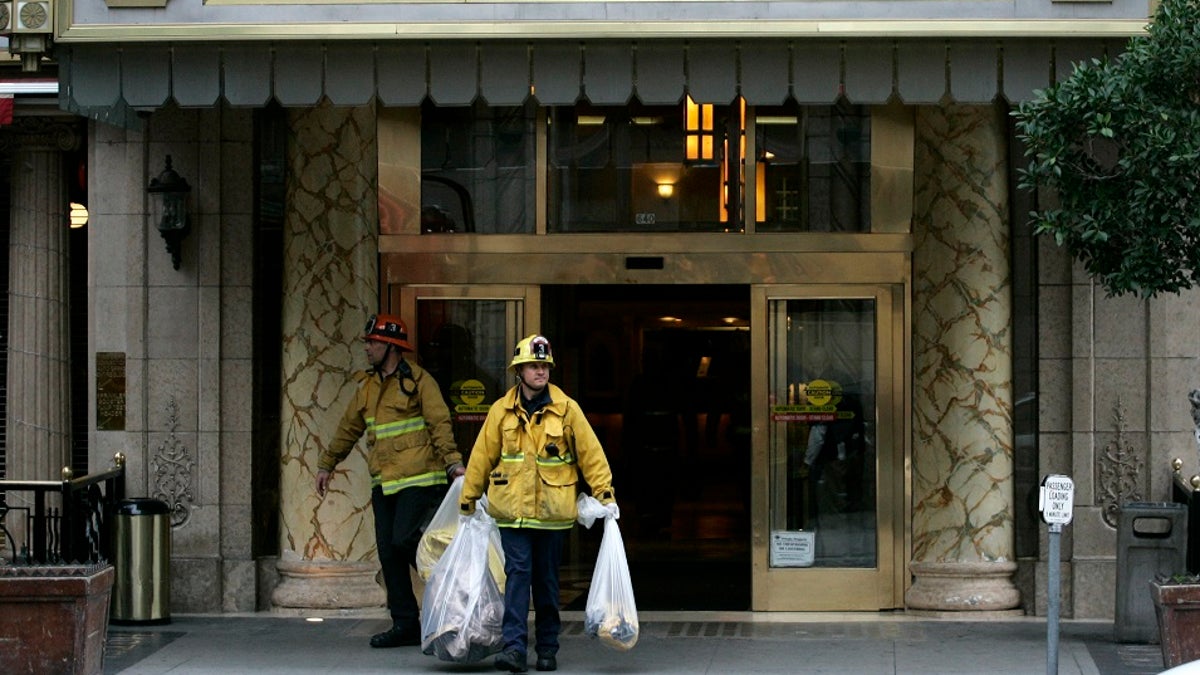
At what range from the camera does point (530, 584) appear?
36.9 feet

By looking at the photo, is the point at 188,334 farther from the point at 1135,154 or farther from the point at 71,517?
the point at 1135,154

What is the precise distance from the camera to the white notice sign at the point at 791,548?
1367 cm

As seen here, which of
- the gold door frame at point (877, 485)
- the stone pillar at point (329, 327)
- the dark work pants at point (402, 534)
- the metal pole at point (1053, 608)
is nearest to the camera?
the metal pole at point (1053, 608)

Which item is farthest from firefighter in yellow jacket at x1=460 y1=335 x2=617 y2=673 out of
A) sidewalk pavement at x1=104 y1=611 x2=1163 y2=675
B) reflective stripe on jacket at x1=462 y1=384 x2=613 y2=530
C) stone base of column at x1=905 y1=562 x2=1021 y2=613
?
stone base of column at x1=905 y1=562 x2=1021 y2=613

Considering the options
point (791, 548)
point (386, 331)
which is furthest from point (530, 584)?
point (791, 548)

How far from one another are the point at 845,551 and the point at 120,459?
5.22m

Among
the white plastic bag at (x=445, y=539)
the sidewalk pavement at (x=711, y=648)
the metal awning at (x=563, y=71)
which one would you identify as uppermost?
the metal awning at (x=563, y=71)

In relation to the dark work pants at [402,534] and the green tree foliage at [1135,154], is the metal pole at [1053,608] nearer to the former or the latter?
the green tree foliage at [1135,154]

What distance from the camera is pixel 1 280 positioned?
14.6 meters

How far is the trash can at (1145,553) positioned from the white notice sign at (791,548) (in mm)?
2374

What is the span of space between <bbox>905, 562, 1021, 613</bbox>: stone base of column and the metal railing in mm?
5635

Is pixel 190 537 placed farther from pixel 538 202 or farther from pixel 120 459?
pixel 538 202

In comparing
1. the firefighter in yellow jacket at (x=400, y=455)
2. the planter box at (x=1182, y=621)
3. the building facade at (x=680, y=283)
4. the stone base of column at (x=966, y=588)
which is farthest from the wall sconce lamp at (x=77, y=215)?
the planter box at (x=1182, y=621)

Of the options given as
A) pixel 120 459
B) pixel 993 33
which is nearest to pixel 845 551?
pixel 993 33
